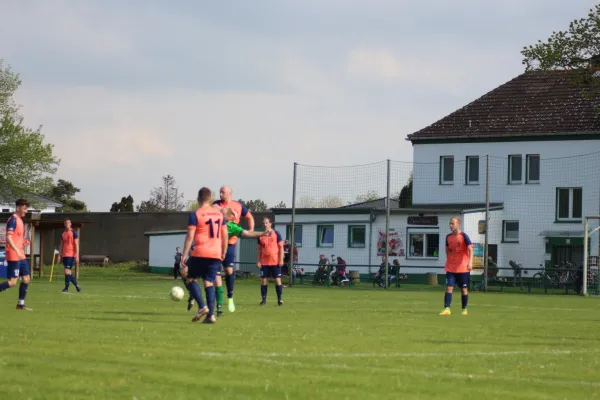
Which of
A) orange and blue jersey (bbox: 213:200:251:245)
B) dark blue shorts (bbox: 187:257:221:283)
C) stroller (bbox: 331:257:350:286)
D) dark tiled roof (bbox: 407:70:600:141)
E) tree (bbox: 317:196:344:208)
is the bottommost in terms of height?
stroller (bbox: 331:257:350:286)

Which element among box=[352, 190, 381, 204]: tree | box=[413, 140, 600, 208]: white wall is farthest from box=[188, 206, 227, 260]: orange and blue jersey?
box=[413, 140, 600, 208]: white wall

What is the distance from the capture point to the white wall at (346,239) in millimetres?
48094

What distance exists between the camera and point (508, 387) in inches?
328

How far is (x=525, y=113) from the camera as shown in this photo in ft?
184

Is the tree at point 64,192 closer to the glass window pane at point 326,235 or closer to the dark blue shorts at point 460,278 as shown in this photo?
the glass window pane at point 326,235

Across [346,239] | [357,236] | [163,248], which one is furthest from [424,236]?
[163,248]

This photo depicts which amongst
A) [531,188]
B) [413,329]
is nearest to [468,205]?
[531,188]

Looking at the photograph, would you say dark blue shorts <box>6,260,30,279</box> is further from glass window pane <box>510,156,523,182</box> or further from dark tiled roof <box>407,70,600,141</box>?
dark tiled roof <box>407,70,600,141</box>

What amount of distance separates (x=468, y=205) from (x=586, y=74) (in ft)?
55.8

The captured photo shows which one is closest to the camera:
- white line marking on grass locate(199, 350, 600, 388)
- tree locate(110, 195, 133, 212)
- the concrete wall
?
white line marking on grass locate(199, 350, 600, 388)

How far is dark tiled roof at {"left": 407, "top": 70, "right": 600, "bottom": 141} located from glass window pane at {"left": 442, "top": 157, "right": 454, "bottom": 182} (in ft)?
4.33

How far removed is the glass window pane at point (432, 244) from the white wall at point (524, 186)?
3085mm

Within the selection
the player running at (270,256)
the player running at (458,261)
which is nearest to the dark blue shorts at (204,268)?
the player running at (458,261)

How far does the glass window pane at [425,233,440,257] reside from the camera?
48.5 meters
